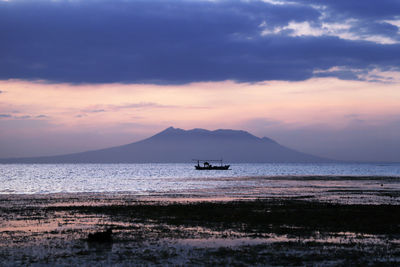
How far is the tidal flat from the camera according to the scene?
20250 millimetres

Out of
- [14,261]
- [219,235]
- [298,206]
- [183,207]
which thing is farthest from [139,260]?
[298,206]

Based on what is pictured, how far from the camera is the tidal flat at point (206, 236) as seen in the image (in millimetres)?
20250

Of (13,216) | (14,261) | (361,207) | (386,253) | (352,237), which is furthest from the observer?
(361,207)

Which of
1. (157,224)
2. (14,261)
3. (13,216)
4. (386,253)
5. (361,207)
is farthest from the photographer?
(361,207)

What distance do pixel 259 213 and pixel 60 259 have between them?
19.5 m

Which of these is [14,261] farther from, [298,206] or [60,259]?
[298,206]

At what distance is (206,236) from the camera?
2616cm

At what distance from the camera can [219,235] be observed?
1041 inches

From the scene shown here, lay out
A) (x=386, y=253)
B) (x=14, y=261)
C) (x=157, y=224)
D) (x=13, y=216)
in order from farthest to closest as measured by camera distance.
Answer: (x=13, y=216)
(x=157, y=224)
(x=386, y=253)
(x=14, y=261)

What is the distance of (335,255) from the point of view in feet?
68.5

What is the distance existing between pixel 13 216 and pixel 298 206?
2407cm

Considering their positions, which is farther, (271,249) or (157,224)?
(157,224)

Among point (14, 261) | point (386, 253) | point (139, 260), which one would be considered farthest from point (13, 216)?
point (386, 253)

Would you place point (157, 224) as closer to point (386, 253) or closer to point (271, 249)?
point (271, 249)
